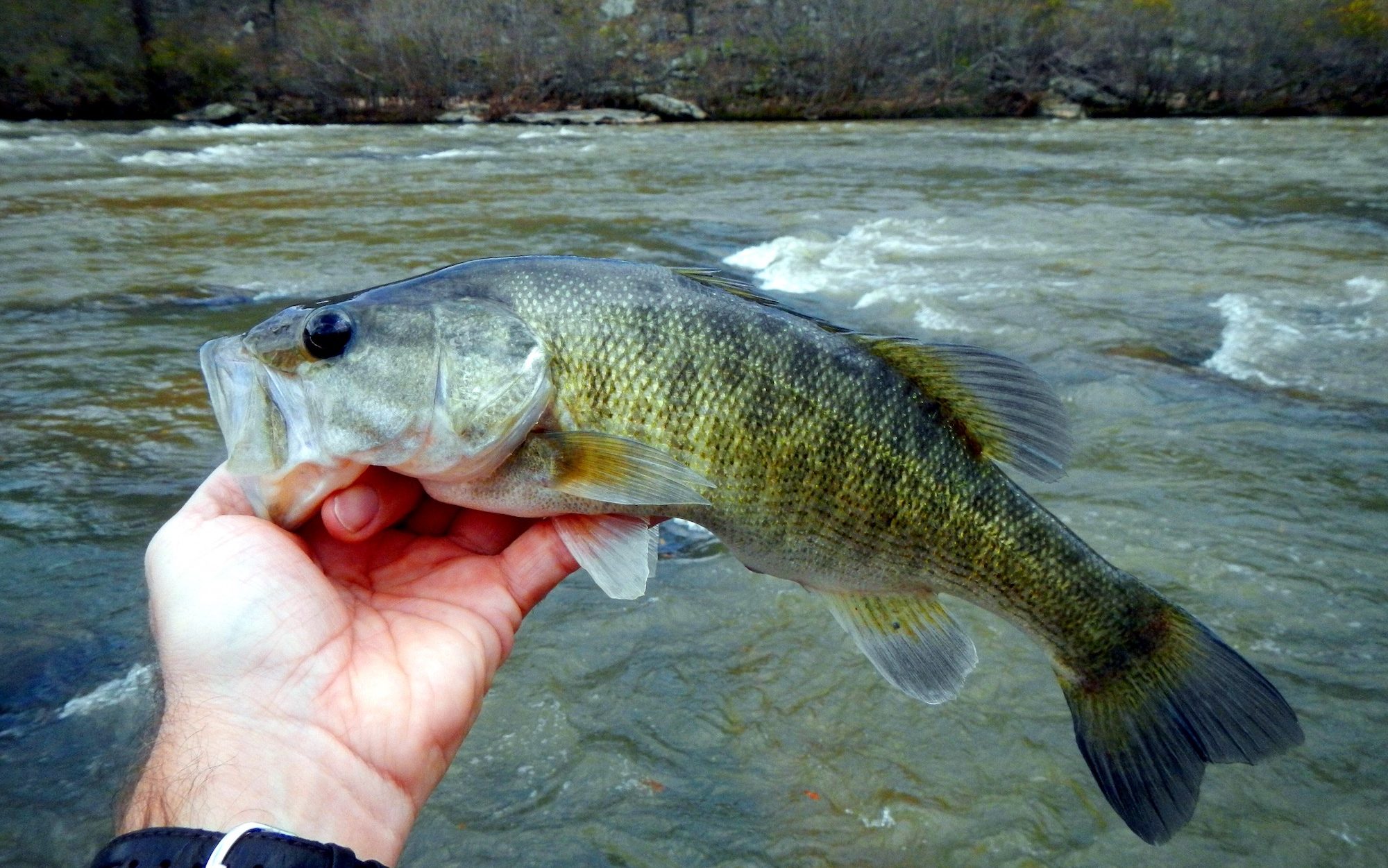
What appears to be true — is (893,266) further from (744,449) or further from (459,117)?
(459,117)

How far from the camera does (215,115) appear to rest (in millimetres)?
29391

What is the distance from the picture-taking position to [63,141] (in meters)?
20.0

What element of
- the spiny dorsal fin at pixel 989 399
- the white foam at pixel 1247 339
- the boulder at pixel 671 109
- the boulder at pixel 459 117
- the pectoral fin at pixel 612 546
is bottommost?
the boulder at pixel 459 117

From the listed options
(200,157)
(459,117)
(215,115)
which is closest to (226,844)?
(200,157)

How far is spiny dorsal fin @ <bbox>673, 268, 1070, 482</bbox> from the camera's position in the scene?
91.4 inches

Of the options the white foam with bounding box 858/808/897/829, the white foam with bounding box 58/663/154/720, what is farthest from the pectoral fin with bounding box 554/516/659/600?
the white foam with bounding box 58/663/154/720

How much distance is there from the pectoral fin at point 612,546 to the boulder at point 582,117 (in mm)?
27624

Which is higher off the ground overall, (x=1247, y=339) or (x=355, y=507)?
(x=355, y=507)

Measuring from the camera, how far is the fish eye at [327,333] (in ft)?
6.78

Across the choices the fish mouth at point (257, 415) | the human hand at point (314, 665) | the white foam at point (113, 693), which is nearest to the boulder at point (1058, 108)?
the white foam at point (113, 693)

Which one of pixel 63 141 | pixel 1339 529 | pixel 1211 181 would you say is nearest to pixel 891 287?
pixel 1339 529

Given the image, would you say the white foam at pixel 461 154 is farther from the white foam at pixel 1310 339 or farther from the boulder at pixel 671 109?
the white foam at pixel 1310 339

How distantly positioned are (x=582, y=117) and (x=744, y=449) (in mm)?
28723

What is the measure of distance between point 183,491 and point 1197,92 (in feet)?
110
